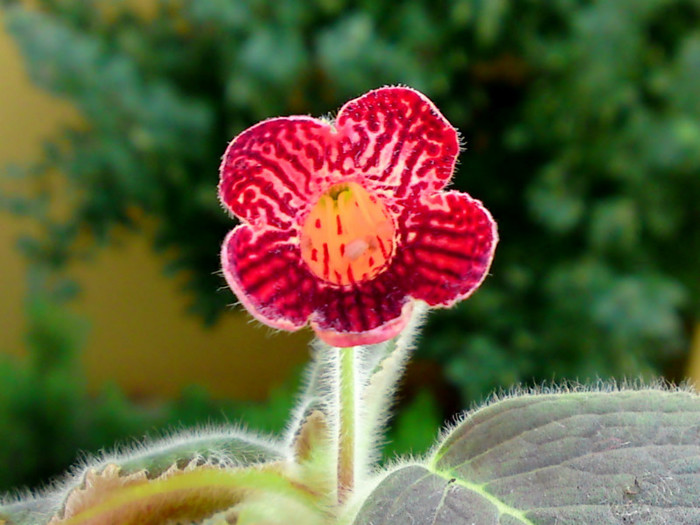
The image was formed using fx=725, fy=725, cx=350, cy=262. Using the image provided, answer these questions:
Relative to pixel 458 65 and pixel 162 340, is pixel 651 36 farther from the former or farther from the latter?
pixel 162 340

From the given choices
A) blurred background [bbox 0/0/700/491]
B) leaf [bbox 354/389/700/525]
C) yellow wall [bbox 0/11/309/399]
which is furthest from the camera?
yellow wall [bbox 0/11/309/399]

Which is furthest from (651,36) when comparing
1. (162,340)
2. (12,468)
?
(162,340)

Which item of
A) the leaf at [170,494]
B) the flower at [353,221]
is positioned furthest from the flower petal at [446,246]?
the leaf at [170,494]

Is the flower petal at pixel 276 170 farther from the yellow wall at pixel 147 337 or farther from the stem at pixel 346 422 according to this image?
the yellow wall at pixel 147 337

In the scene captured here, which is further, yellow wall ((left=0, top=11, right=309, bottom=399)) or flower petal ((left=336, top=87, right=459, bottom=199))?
yellow wall ((left=0, top=11, right=309, bottom=399))

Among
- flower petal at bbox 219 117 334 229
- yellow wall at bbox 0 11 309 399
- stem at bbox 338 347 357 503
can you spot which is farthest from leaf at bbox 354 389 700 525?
yellow wall at bbox 0 11 309 399

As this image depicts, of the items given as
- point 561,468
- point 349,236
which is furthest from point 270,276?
point 561,468

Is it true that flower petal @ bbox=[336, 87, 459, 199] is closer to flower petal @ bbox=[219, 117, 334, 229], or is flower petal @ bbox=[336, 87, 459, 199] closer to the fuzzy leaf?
flower petal @ bbox=[219, 117, 334, 229]

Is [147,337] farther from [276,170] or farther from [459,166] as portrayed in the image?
[276,170]

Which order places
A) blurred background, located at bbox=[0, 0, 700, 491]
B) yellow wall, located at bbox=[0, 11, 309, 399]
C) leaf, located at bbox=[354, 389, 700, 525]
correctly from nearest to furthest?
leaf, located at bbox=[354, 389, 700, 525] → blurred background, located at bbox=[0, 0, 700, 491] → yellow wall, located at bbox=[0, 11, 309, 399]
